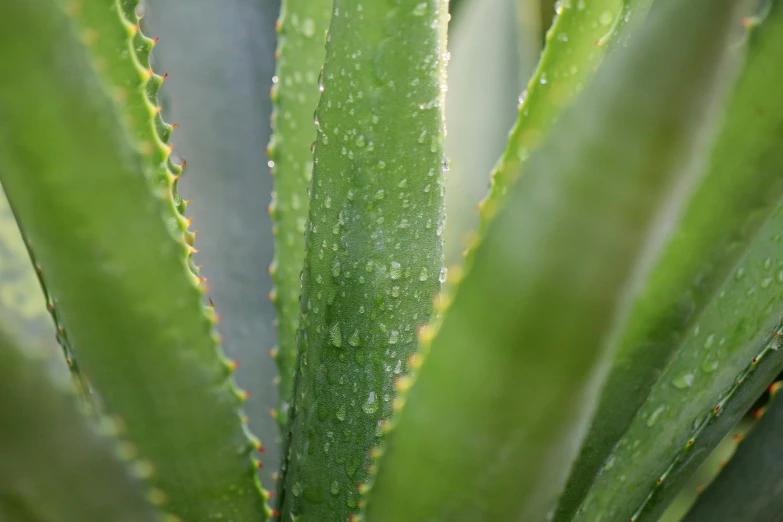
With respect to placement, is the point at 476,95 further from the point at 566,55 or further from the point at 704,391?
the point at 704,391

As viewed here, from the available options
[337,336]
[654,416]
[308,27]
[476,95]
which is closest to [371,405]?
[337,336]

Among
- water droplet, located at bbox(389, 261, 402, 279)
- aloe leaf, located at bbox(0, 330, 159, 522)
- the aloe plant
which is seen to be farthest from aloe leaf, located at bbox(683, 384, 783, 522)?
aloe leaf, located at bbox(0, 330, 159, 522)

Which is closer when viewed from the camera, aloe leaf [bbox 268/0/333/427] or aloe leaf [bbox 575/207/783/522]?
aloe leaf [bbox 575/207/783/522]

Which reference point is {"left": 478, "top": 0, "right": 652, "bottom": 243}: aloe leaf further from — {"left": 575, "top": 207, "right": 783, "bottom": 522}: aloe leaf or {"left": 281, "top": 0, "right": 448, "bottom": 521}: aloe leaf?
{"left": 575, "top": 207, "right": 783, "bottom": 522}: aloe leaf

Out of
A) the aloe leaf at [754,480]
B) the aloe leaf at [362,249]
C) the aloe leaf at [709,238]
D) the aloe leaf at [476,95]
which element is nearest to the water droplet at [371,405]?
the aloe leaf at [362,249]

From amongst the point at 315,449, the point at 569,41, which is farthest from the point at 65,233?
the point at 569,41

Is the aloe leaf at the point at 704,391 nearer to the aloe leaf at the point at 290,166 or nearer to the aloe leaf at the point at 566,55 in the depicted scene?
the aloe leaf at the point at 566,55
